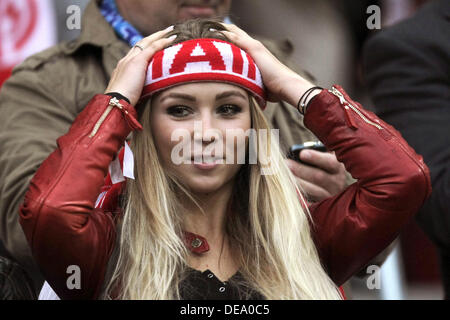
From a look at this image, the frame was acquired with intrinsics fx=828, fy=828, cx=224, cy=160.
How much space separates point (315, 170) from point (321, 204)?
0.27 meters

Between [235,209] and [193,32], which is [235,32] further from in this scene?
[235,209]

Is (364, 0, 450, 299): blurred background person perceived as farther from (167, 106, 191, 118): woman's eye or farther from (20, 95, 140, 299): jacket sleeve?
(20, 95, 140, 299): jacket sleeve

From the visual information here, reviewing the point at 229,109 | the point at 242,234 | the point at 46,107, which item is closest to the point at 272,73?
the point at 229,109

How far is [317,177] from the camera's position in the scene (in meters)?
2.99

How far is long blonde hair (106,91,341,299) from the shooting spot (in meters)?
2.46

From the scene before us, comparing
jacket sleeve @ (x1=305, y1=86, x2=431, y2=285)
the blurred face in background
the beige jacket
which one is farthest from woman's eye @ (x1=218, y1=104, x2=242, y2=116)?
the blurred face in background

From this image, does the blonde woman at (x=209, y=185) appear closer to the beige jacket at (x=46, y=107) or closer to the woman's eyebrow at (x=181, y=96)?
the woman's eyebrow at (x=181, y=96)

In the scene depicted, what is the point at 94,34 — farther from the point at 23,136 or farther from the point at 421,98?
the point at 421,98

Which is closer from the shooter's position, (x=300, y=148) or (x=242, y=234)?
(x=242, y=234)

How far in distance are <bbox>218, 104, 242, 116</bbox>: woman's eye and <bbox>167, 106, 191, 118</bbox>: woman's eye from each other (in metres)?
0.11

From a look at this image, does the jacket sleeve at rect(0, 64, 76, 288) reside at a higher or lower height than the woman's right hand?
lower

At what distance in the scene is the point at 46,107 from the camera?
3.16 metres
